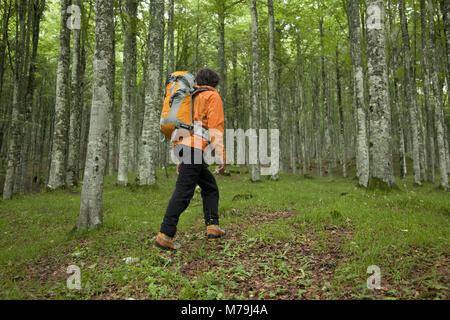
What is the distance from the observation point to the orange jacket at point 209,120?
12.5 ft

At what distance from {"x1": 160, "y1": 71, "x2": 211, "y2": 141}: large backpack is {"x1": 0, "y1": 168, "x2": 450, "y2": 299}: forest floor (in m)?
1.90

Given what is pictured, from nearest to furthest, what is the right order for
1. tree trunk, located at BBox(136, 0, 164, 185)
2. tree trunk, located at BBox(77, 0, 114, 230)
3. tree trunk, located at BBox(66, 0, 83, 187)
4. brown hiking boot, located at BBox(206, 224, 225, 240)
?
brown hiking boot, located at BBox(206, 224, 225, 240)
tree trunk, located at BBox(77, 0, 114, 230)
tree trunk, located at BBox(136, 0, 164, 185)
tree trunk, located at BBox(66, 0, 83, 187)

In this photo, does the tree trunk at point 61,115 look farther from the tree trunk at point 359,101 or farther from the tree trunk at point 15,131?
the tree trunk at point 359,101

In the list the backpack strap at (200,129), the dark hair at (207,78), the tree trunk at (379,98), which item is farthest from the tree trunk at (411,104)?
the backpack strap at (200,129)

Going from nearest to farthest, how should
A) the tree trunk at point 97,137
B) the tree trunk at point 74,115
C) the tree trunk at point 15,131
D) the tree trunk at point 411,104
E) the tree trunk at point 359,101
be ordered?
the tree trunk at point 97,137 → the tree trunk at point 15,131 → the tree trunk at point 359,101 → the tree trunk at point 74,115 → the tree trunk at point 411,104

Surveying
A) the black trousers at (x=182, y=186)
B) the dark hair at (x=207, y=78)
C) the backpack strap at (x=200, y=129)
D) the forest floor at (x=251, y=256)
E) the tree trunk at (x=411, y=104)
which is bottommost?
the forest floor at (x=251, y=256)

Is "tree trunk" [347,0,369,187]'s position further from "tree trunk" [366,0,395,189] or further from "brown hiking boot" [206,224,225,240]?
"brown hiking boot" [206,224,225,240]

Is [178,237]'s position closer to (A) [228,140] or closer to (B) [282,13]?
(B) [282,13]

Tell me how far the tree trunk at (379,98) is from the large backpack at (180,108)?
5.55m

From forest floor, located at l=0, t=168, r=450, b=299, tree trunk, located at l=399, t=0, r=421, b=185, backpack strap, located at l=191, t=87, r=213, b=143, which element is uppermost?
tree trunk, located at l=399, t=0, r=421, b=185

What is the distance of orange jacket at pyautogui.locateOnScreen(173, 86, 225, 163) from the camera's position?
3.82 meters

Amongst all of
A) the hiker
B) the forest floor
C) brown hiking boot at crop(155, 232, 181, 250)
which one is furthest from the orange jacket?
the forest floor

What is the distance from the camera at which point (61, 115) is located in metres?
10.3

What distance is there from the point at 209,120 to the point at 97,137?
2.51 metres
